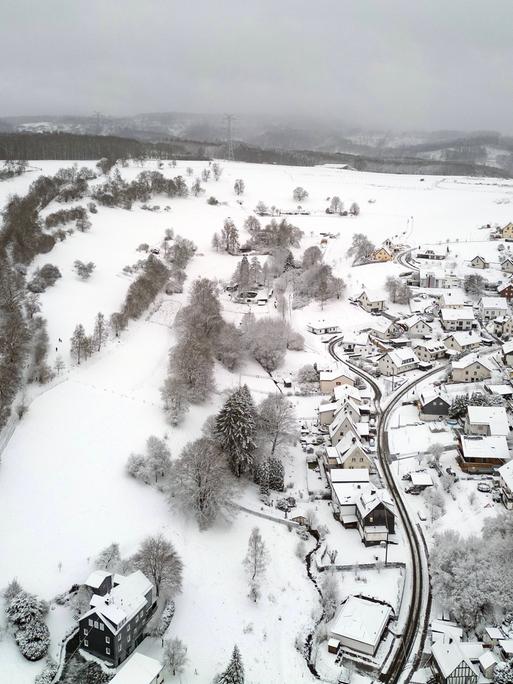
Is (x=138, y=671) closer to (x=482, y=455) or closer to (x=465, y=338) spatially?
(x=482, y=455)

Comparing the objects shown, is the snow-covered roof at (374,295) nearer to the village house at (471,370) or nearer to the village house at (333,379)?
the village house at (471,370)

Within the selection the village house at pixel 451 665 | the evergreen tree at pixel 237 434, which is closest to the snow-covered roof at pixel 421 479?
the evergreen tree at pixel 237 434

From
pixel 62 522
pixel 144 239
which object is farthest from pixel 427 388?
pixel 144 239

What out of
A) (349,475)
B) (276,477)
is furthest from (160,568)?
(349,475)

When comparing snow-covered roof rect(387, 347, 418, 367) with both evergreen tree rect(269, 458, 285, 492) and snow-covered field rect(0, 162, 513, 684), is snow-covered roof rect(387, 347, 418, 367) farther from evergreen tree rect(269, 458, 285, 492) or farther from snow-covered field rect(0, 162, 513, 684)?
evergreen tree rect(269, 458, 285, 492)

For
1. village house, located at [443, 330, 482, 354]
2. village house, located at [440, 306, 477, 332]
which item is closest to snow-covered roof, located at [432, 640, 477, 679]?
village house, located at [443, 330, 482, 354]

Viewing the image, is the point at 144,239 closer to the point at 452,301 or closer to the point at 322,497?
the point at 452,301
